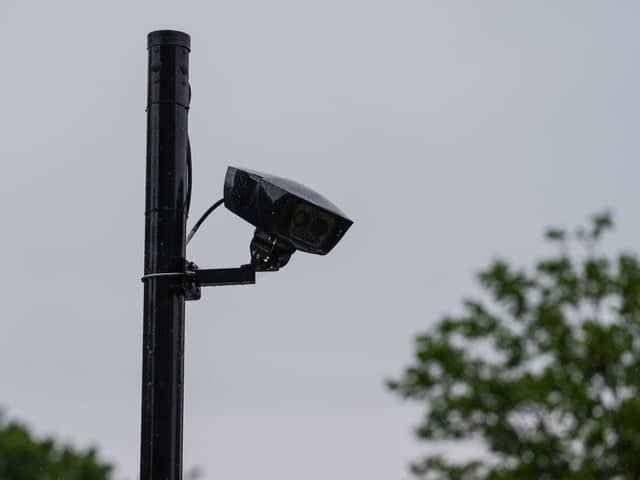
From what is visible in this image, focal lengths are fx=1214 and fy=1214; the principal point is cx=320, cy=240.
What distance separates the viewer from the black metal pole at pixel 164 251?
354 cm

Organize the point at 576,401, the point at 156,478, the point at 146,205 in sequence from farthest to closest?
1. the point at 576,401
2. the point at 146,205
3. the point at 156,478

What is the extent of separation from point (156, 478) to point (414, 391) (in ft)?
54.6

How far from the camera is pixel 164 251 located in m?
3.74

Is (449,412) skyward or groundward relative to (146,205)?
skyward

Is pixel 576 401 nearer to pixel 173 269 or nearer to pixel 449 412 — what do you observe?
pixel 449 412

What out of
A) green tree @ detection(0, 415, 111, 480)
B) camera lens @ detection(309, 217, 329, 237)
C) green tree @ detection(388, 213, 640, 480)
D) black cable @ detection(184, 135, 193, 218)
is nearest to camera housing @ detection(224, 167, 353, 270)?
camera lens @ detection(309, 217, 329, 237)

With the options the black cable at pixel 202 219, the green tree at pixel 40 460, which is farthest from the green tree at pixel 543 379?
the green tree at pixel 40 460

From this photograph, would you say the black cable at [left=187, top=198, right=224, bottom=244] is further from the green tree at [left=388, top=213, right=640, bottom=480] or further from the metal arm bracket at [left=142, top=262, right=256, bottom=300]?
the green tree at [left=388, top=213, right=640, bottom=480]

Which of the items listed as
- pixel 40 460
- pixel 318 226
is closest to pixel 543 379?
pixel 318 226

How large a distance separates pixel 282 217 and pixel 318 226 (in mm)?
145

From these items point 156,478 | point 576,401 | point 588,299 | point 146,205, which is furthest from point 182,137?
point 588,299

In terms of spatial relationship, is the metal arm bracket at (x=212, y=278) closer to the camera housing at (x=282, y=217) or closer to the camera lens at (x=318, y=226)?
the camera housing at (x=282, y=217)

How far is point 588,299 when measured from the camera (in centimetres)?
2003

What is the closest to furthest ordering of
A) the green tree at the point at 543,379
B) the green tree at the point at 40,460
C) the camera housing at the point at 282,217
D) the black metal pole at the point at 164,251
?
the black metal pole at the point at 164,251
the camera housing at the point at 282,217
the green tree at the point at 543,379
the green tree at the point at 40,460
